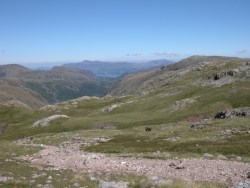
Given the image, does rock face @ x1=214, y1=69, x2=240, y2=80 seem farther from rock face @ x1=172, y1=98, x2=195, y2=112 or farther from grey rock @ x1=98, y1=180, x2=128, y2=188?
grey rock @ x1=98, y1=180, x2=128, y2=188

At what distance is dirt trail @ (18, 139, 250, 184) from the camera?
1191 inches

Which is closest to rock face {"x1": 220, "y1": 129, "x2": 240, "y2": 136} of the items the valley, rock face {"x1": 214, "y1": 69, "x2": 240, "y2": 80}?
the valley

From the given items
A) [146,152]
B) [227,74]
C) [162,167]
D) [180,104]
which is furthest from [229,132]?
[227,74]

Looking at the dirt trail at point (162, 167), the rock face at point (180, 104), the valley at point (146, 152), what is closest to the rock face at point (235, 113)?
the valley at point (146, 152)

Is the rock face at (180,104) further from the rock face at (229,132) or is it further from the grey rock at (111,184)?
the grey rock at (111,184)

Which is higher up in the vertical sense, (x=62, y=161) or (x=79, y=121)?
(x=62, y=161)

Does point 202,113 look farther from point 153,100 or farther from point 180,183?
point 180,183

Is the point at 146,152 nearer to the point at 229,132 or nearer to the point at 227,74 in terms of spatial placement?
the point at 229,132

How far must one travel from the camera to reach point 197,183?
27594 millimetres

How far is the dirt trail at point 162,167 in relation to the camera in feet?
99.2

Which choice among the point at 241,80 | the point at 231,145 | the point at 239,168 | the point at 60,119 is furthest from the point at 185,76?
the point at 239,168

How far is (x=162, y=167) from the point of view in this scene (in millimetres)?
34656

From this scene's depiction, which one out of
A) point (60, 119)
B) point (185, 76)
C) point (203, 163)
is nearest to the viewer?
point (203, 163)

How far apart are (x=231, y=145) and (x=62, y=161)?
20.4 metres
